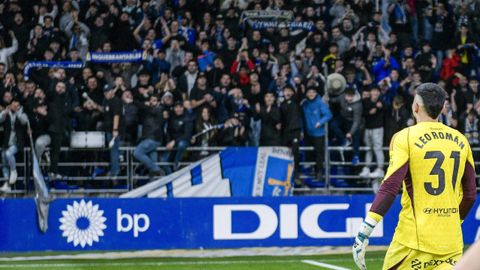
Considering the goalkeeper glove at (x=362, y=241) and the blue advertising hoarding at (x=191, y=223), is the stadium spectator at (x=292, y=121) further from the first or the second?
the goalkeeper glove at (x=362, y=241)

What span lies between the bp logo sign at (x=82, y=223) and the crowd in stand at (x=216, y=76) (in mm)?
2088

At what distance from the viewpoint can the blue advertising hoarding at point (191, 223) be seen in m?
16.8

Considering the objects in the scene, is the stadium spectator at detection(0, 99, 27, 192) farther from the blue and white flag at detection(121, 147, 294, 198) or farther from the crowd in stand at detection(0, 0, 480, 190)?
the blue and white flag at detection(121, 147, 294, 198)

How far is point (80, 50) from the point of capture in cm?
2103

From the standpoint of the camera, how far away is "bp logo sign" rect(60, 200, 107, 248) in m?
16.8

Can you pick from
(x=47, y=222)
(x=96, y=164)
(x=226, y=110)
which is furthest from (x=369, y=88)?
(x=47, y=222)

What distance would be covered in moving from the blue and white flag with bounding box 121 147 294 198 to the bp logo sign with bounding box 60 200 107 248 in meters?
1.72

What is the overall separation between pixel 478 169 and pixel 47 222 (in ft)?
30.5

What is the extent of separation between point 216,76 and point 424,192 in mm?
13457

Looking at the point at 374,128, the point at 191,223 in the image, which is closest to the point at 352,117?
the point at 374,128

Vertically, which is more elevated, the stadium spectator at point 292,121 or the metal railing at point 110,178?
the stadium spectator at point 292,121

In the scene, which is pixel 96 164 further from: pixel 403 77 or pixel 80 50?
pixel 403 77

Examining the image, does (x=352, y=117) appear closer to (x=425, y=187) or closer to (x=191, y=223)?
(x=191, y=223)

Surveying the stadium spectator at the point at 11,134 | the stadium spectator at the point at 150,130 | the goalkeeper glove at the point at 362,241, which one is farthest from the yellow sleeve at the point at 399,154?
the stadium spectator at the point at 11,134
